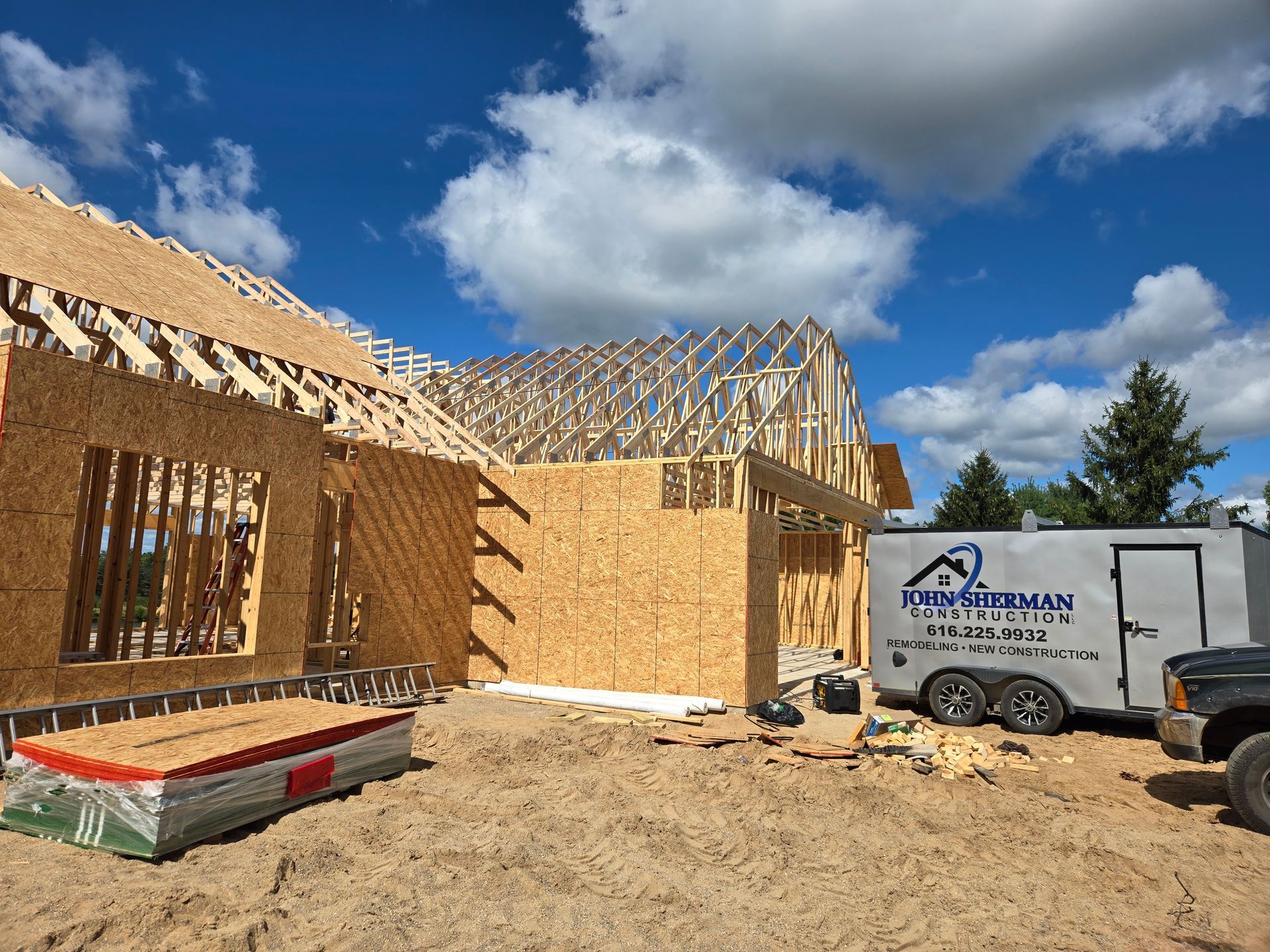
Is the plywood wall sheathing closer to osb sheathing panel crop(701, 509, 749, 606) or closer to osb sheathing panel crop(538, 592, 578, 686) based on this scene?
osb sheathing panel crop(538, 592, 578, 686)

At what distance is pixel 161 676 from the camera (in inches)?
343

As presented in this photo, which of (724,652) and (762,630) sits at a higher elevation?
(762,630)

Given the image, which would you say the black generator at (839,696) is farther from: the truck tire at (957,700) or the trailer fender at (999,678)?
the trailer fender at (999,678)

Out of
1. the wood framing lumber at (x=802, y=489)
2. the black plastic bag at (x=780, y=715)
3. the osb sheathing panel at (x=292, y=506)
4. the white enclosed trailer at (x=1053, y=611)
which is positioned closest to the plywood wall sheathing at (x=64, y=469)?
the osb sheathing panel at (x=292, y=506)

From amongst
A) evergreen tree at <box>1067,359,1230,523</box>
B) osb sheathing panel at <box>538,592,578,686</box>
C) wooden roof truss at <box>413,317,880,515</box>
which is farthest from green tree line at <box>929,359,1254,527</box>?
osb sheathing panel at <box>538,592,578,686</box>

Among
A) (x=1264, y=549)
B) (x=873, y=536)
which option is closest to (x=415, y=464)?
(x=873, y=536)

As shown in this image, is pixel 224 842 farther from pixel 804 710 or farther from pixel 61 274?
pixel 804 710

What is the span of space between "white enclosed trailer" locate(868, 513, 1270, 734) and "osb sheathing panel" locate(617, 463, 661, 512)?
370cm

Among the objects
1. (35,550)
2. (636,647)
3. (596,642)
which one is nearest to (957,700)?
(636,647)

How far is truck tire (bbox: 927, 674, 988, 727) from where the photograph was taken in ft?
36.5

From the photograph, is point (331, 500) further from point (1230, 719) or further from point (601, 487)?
point (1230, 719)

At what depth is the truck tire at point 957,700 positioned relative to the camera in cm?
1113

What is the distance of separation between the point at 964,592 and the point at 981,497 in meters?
23.5

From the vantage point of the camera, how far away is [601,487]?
13.2m
